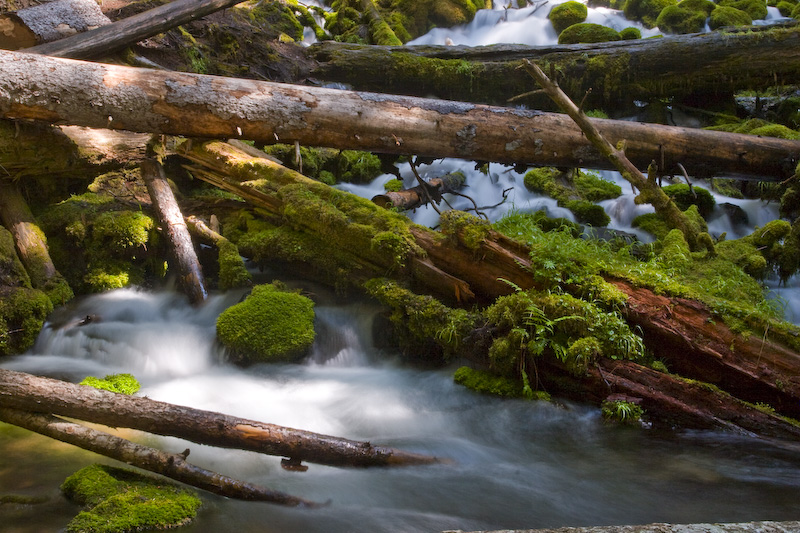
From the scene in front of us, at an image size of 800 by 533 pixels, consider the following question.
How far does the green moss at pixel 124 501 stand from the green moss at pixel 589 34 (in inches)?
520

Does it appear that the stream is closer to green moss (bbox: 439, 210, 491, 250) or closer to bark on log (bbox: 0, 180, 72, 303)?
bark on log (bbox: 0, 180, 72, 303)

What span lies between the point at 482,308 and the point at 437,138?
2507mm

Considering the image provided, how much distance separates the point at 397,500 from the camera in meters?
3.31

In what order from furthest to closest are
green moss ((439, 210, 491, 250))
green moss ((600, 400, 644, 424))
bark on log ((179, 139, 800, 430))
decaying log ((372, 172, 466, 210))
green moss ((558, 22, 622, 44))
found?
green moss ((558, 22, 622, 44)), decaying log ((372, 172, 466, 210)), green moss ((439, 210, 491, 250)), green moss ((600, 400, 644, 424)), bark on log ((179, 139, 800, 430))

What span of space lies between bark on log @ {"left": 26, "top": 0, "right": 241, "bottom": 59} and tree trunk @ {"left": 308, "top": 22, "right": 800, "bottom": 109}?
9.07 feet

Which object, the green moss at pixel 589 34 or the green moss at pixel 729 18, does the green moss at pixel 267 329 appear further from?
the green moss at pixel 729 18

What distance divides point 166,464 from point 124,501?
34 centimetres

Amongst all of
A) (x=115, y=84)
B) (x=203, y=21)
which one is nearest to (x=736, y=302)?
(x=115, y=84)

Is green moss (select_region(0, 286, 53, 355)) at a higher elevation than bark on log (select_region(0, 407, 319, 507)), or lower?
higher

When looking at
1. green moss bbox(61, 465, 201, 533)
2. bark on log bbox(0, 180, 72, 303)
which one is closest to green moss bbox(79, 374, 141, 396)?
green moss bbox(61, 465, 201, 533)

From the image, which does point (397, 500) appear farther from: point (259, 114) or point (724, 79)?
point (724, 79)

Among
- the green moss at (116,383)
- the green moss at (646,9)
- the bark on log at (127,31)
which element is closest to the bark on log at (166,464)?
the green moss at (116,383)

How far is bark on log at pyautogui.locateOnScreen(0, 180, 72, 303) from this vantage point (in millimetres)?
6156

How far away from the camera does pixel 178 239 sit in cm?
653
